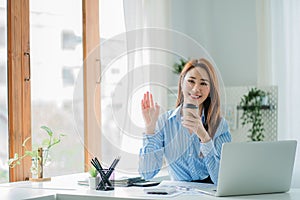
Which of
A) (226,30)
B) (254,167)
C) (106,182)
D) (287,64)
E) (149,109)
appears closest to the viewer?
(254,167)

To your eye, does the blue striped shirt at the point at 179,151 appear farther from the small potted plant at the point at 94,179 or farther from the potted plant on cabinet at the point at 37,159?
the potted plant on cabinet at the point at 37,159

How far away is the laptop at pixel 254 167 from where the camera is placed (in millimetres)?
2174

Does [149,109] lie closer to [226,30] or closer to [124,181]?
[124,181]

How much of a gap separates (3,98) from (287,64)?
7.03 feet

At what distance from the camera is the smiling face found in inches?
97.7

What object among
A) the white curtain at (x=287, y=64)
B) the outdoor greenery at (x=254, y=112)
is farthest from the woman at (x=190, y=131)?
the outdoor greenery at (x=254, y=112)

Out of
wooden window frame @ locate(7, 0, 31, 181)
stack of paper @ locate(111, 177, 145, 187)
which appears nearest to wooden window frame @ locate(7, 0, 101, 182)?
wooden window frame @ locate(7, 0, 31, 181)

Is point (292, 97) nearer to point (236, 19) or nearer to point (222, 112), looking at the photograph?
point (236, 19)

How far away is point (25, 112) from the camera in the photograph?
317 cm

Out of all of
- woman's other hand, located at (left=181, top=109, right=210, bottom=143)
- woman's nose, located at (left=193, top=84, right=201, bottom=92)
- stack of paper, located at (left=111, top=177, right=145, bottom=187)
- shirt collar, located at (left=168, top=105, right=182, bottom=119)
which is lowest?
stack of paper, located at (left=111, top=177, right=145, bottom=187)

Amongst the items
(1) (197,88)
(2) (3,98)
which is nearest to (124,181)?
(1) (197,88)

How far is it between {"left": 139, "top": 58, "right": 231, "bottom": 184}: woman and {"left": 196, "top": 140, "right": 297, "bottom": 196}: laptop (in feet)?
0.93

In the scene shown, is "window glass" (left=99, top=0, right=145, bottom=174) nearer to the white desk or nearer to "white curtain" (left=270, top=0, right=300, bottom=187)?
the white desk

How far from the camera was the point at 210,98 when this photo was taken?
2547mm
